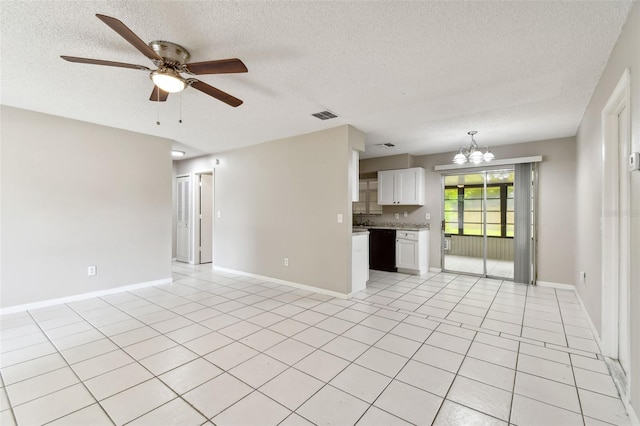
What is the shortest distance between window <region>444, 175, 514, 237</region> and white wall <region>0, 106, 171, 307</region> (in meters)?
5.71

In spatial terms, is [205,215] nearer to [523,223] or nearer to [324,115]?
[324,115]

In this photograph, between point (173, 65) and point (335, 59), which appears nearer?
point (173, 65)

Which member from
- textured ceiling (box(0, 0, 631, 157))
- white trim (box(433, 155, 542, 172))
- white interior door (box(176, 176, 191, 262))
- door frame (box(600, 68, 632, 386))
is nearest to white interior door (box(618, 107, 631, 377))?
door frame (box(600, 68, 632, 386))

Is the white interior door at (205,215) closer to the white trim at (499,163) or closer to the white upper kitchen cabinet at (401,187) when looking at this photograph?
the white upper kitchen cabinet at (401,187)

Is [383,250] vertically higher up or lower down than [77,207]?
lower down

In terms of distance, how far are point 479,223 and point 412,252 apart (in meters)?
1.60

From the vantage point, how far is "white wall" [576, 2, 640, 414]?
1635mm

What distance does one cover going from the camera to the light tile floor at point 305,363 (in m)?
1.78

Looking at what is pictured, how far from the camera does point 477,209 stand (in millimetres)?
5898

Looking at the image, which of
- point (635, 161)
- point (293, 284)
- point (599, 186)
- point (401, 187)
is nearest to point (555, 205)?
point (599, 186)

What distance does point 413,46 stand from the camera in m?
2.16

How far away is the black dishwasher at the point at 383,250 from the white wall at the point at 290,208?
212 centimetres

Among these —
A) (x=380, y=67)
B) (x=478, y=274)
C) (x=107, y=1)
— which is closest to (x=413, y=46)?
(x=380, y=67)

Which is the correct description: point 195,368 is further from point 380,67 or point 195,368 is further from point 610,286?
point 610,286
